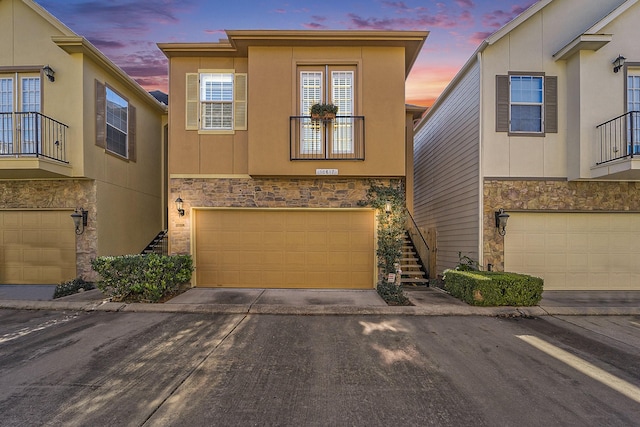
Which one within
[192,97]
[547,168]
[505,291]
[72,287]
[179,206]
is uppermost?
[192,97]

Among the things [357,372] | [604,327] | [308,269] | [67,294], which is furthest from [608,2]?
[67,294]

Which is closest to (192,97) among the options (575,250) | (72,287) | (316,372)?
(72,287)

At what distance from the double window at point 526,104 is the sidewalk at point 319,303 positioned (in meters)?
4.34

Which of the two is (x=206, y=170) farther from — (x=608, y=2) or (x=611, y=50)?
(x=608, y=2)

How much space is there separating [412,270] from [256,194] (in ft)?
17.5

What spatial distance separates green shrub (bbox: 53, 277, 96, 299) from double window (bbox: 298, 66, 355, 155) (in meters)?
6.65

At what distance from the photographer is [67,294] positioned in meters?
7.56

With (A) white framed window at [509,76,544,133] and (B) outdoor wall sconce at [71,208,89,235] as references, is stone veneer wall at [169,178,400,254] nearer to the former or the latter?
(B) outdoor wall sconce at [71,208,89,235]

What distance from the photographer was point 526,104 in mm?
8211

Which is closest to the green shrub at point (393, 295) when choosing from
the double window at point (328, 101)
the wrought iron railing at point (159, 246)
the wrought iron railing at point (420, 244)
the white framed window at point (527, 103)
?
the wrought iron railing at point (420, 244)

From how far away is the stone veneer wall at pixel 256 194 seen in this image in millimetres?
8289

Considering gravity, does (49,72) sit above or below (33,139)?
above

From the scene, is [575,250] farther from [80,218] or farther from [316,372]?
[80,218]

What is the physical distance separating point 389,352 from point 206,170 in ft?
21.1
